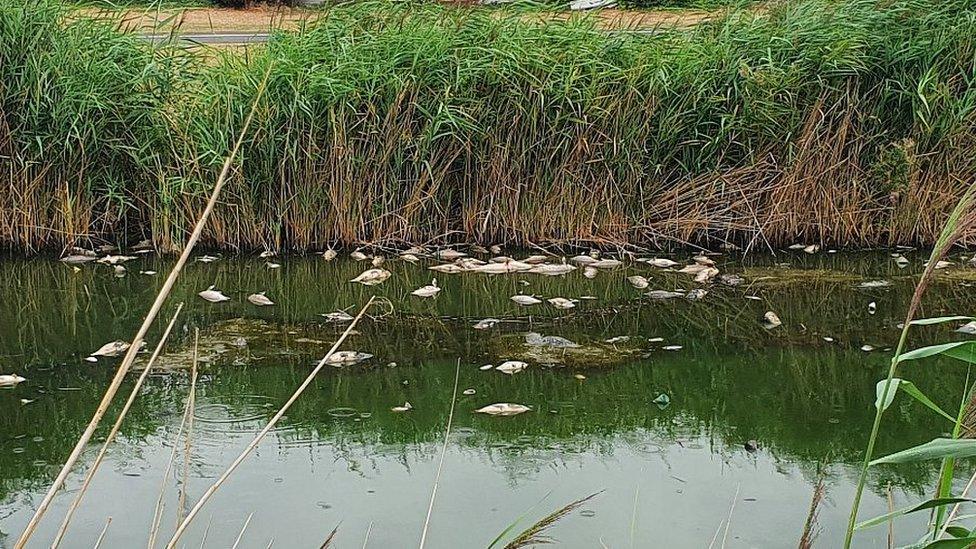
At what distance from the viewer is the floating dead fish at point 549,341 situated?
5152 millimetres

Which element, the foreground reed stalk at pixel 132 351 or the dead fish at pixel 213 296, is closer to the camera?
the foreground reed stalk at pixel 132 351

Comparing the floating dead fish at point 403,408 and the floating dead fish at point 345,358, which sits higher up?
the floating dead fish at point 345,358

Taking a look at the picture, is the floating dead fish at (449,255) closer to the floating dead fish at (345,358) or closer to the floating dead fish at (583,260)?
the floating dead fish at (583,260)

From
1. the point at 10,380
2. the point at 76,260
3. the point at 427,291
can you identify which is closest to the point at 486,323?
the point at 427,291

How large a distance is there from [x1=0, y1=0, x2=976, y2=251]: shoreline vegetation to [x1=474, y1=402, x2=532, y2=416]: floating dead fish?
278 cm

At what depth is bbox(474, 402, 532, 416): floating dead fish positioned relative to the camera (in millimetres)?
4285

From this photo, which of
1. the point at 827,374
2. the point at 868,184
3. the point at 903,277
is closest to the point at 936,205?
the point at 868,184

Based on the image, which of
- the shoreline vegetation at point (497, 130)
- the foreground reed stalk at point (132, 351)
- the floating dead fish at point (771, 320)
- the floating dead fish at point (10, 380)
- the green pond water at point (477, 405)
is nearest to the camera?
the foreground reed stalk at point (132, 351)

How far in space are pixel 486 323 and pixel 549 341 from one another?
0.44m

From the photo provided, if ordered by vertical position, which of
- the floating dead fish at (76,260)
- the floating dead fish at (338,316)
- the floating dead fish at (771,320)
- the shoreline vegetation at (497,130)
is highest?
the shoreline vegetation at (497,130)

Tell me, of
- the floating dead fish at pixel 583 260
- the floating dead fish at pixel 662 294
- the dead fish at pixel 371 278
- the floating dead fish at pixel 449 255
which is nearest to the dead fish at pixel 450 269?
the floating dead fish at pixel 449 255

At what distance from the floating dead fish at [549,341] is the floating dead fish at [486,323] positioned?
0.27 meters

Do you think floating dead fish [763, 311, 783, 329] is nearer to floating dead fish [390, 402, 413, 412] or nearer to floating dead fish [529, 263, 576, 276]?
floating dead fish [529, 263, 576, 276]

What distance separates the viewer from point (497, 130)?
275 inches
